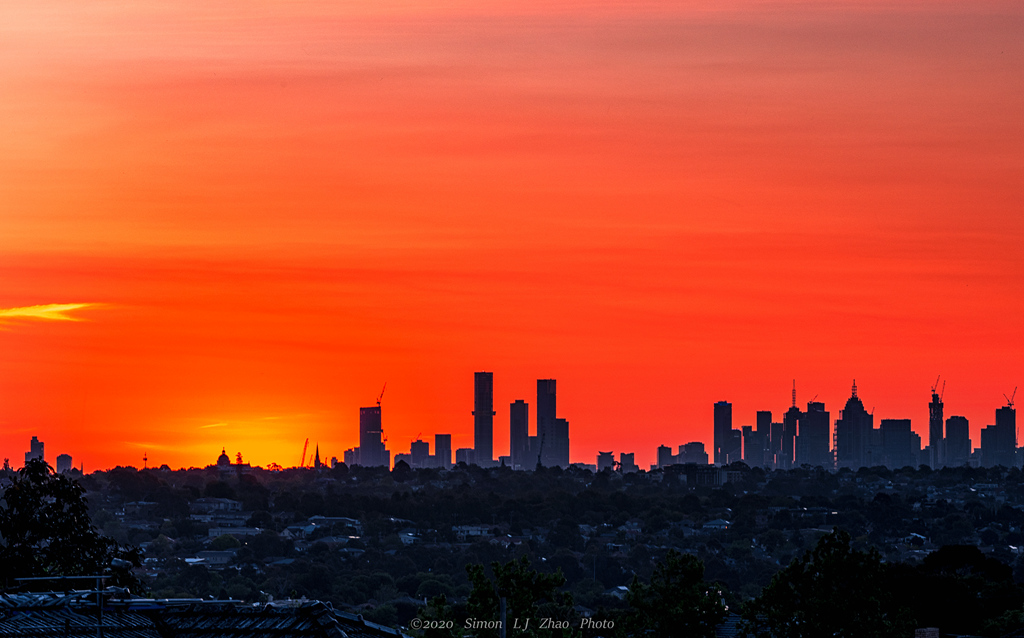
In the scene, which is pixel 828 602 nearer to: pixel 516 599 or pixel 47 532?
pixel 516 599

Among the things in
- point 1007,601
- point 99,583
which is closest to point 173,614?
point 99,583

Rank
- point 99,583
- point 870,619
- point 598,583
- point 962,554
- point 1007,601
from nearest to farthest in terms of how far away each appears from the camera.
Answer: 1. point 99,583
2. point 870,619
3. point 1007,601
4. point 962,554
5. point 598,583

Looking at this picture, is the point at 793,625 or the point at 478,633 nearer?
the point at 478,633

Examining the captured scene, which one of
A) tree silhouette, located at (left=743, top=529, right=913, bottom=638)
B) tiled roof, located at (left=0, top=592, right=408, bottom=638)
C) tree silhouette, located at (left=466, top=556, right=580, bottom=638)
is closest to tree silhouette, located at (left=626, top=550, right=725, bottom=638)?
tree silhouette, located at (left=743, top=529, right=913, bottom=638)

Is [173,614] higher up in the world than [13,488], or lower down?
lower down

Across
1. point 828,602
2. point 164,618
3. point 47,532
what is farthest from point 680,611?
point 164,618

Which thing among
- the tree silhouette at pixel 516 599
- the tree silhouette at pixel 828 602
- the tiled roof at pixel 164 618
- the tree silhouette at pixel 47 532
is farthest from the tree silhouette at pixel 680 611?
the tiled roof at pixel 164 618

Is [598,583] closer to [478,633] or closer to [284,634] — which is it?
[478,633]
